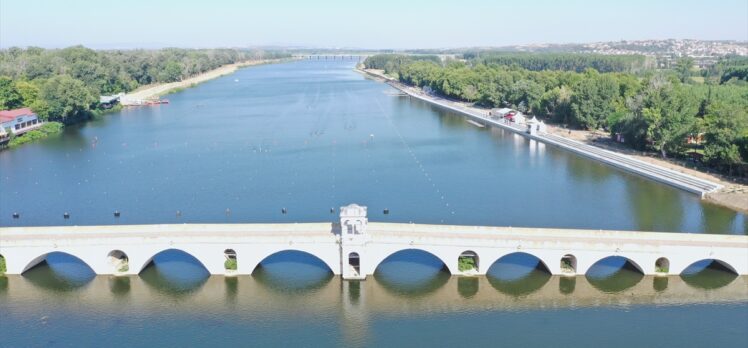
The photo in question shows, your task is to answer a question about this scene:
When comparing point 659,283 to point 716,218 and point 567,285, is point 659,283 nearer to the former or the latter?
point 567,285

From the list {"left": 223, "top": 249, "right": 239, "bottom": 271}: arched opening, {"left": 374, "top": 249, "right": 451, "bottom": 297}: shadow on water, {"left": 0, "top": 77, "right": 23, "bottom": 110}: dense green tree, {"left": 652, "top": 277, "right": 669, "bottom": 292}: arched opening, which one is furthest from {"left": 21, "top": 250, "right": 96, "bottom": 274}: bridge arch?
{"left": 0, "top": 77, "right": 23, "bottom": 110}: dense green tree

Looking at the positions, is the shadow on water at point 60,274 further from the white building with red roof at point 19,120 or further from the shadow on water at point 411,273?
the white building with red roof at point 19,120

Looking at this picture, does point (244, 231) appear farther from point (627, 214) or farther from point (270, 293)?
point (627, 214)

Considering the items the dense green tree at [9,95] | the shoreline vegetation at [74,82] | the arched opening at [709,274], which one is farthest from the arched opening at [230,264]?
the dense green tree at [9,95]

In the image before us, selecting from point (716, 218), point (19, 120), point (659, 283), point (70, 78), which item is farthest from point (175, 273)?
point (70, 78)

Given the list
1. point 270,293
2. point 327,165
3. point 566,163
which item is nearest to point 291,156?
point 327,165

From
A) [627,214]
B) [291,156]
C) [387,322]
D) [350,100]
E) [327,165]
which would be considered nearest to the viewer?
[387,322]
